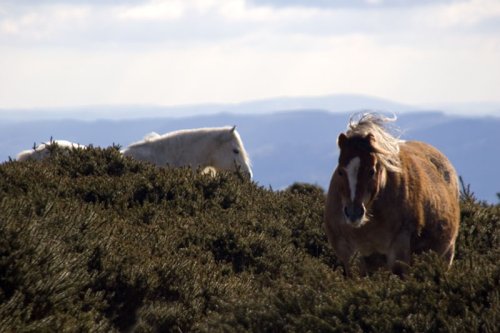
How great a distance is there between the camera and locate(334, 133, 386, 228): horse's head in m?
7.94

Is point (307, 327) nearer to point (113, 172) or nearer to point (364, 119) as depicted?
point (364, 119)

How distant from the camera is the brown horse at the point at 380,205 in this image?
8109 mm

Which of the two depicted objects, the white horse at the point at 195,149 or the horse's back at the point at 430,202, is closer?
the horse's back at the point at 430,202

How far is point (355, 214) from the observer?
7879mm

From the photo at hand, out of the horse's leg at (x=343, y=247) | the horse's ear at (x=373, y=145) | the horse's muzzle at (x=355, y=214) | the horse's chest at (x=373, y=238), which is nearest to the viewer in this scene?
the horse's muzzle at (x=355, y=214)

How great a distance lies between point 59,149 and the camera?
1430 centimetres

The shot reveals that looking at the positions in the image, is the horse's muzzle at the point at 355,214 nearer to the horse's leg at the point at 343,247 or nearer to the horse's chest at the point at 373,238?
the horse's chest at the point at 373,238

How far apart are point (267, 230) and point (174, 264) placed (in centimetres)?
317

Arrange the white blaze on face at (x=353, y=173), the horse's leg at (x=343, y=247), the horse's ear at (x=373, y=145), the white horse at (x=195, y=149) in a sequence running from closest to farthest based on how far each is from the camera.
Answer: the white blaze on face at (x=353, y=173) < the horse's ear at (x=373, y=145) < the horse's leg at (x=343, y=247) < the white horse at (x=195, y=149)

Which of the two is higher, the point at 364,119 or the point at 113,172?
the point at 364,119

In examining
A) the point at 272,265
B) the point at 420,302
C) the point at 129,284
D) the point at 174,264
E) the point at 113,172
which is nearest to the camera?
the point at 420,302

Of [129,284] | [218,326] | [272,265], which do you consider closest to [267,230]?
[272,265]

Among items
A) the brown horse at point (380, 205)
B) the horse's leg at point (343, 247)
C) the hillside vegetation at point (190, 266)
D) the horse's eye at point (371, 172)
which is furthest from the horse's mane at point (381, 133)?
the hillside vegetation at point (190, 266)

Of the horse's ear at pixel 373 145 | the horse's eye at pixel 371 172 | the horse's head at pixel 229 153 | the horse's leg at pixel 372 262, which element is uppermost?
the horse's ear at pixel 373 145
